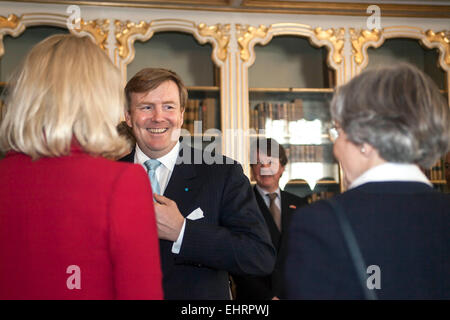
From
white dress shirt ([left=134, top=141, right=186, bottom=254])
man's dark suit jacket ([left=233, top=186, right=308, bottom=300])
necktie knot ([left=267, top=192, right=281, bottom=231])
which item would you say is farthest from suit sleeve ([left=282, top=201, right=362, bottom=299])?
necktie knot ([left=267, top=192, right=281, bottom=231])

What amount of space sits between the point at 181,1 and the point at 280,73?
1.08m

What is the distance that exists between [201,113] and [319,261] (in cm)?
328

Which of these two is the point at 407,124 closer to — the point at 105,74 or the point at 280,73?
the point at 105,74

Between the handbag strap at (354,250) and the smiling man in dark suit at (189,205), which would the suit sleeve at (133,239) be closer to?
the handbag strap at (354,250)

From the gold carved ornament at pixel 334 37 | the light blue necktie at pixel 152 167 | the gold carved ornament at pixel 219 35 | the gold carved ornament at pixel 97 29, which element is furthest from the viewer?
the gold carved ornament at pixel 334 37

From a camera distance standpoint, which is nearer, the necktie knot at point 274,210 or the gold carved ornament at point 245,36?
the necktie knot at point 274,210

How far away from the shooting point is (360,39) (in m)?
4.47

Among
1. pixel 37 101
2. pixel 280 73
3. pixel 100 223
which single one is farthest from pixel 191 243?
pixel 280 73

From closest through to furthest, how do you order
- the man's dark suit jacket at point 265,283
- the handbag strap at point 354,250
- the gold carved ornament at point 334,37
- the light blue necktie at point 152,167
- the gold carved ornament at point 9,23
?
the handbag strap at point 354,250 → the light blue necktie at point 152,167 → the man's dark suit jacket at point 265,283 → the gold carved ornament at point 9,23 → the gold carved ornament at point 334,37

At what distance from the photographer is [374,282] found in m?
1.02

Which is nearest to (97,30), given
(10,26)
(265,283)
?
(10,26)

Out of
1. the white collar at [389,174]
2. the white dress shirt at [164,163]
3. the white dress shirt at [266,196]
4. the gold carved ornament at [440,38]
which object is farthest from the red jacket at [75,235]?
the gold carved ornament at [440,38]

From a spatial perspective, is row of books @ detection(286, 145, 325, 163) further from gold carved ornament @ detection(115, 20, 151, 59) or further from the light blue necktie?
the light blue necktie

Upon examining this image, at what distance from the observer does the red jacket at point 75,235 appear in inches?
39.6
